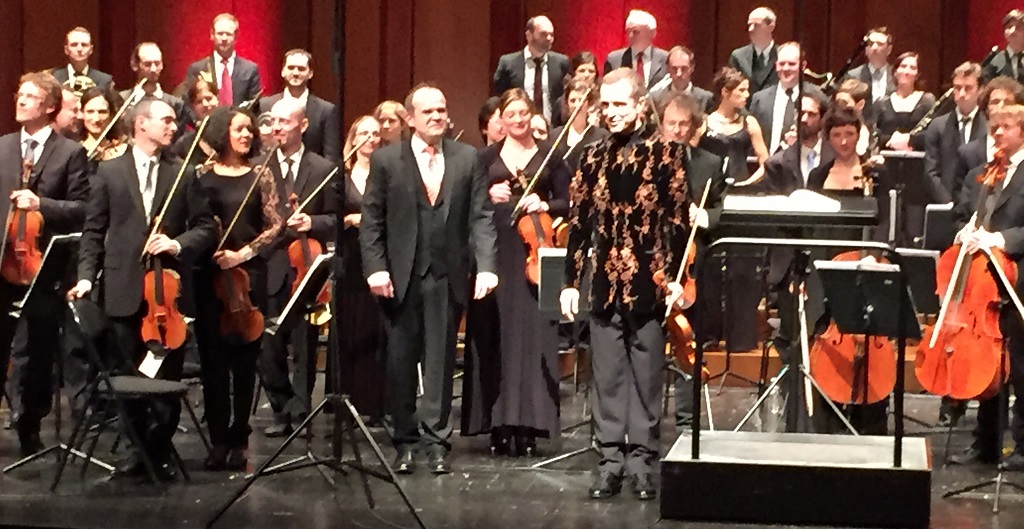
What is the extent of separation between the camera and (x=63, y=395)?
7.73 metres

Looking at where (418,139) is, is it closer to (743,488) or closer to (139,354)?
(139,354)

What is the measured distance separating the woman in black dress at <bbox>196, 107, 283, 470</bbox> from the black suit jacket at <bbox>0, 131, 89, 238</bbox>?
1.83ft

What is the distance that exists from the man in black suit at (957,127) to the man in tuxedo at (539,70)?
2104 mm

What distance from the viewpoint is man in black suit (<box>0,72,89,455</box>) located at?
6.11 metres

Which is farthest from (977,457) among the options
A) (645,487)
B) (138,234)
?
(138,234)

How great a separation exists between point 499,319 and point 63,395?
263 centimetres

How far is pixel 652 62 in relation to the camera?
898 cm

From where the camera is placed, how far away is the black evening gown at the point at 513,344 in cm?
623

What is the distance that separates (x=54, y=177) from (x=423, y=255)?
1500 millimetres

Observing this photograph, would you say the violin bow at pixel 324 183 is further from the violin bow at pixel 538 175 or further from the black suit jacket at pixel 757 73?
the black suit jacket at pixel 757 73

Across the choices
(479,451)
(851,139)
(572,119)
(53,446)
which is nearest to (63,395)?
(53,446)

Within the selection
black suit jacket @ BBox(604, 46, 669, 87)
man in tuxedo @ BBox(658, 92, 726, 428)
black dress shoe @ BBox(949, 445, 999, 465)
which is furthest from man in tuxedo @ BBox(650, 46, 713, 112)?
black dress shoe @ BBox(949, 445, 999, 465)

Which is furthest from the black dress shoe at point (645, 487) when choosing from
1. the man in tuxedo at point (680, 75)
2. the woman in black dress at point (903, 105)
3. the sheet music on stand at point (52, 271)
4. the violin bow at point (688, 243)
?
the woman in black dress at point (903, 105)

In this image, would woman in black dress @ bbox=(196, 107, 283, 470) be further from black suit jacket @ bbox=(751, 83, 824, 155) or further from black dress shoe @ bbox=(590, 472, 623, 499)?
black suit jacket @ bbox=(751, 83, 824, 155)
